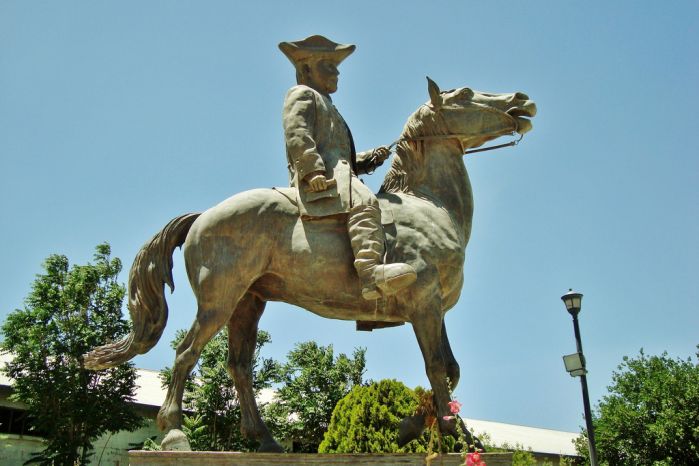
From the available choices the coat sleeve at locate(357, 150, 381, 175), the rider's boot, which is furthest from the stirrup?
the coat sleeve at locate(357, 150, 381, 175)

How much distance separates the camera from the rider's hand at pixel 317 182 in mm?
6383

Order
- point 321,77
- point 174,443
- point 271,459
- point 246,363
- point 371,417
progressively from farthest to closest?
point 371,417, point 321,77, point 246,363, point 174,443, point 271,459

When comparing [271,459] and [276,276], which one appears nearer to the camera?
[271,459]

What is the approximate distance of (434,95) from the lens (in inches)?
281

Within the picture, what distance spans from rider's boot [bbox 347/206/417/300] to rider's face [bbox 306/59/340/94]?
1792mm

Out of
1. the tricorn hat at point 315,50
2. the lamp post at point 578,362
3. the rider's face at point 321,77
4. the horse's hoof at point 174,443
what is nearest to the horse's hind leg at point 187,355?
the horse's hoof at point 174,443

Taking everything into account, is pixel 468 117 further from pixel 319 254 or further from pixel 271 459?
pixel 271 459

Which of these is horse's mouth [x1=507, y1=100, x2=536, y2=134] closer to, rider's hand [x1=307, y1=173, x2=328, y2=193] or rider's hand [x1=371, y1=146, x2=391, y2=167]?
rider's hand [x1=371, y1=146, x2=391, y2=167]

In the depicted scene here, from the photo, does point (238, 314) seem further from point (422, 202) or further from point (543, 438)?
point (543, 438)

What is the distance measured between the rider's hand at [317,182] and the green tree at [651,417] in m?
29.0

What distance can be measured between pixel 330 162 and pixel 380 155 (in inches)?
37.9

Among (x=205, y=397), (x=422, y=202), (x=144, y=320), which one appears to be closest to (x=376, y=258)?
(x=422, y=202)

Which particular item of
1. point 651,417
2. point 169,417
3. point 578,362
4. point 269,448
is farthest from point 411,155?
point 651,417

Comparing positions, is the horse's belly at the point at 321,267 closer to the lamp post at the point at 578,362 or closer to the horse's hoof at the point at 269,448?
the horse's hoof at the point at 269,448
